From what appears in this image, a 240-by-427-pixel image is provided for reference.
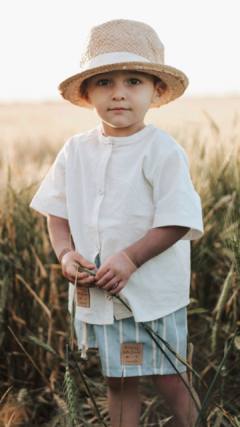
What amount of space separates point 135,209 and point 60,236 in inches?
9.7

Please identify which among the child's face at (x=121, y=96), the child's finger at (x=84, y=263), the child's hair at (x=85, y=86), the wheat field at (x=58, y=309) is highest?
the child's hair at (x=85, y=86)

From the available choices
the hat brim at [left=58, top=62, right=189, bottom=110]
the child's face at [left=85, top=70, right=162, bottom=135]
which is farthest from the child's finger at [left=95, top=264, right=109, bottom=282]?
the hat brim at [left=58, top=62, right=189, bottom=110]

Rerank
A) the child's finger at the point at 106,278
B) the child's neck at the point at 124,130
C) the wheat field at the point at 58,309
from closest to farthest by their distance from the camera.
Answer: the child's finger at the point at 106,278 < the child's neck at the point at 124,130 < the wheat field at the point at 58,309

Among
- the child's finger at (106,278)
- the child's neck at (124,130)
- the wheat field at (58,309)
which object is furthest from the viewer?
the wheat field at (58,309)

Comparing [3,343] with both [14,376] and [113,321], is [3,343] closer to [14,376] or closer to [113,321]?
[14,376]

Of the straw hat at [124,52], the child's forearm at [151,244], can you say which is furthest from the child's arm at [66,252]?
the straw hat at [124,52]

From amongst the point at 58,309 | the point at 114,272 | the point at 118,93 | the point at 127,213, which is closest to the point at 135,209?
the point at 127,213

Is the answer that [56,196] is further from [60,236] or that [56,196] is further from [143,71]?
[143,71]

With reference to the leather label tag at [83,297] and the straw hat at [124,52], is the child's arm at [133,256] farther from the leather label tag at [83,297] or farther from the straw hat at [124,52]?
the straw hat at [124,52]

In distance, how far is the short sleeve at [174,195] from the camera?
91cm

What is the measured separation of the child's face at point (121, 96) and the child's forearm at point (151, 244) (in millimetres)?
263

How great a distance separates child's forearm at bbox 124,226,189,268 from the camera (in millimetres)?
927

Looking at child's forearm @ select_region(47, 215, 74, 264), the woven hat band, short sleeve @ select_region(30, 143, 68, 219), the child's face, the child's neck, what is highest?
the woven hat band

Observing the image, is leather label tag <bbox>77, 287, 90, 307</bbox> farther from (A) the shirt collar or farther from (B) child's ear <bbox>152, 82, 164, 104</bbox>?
(B) child's ear <bbox>152, 82, 164, 104</bbox>
